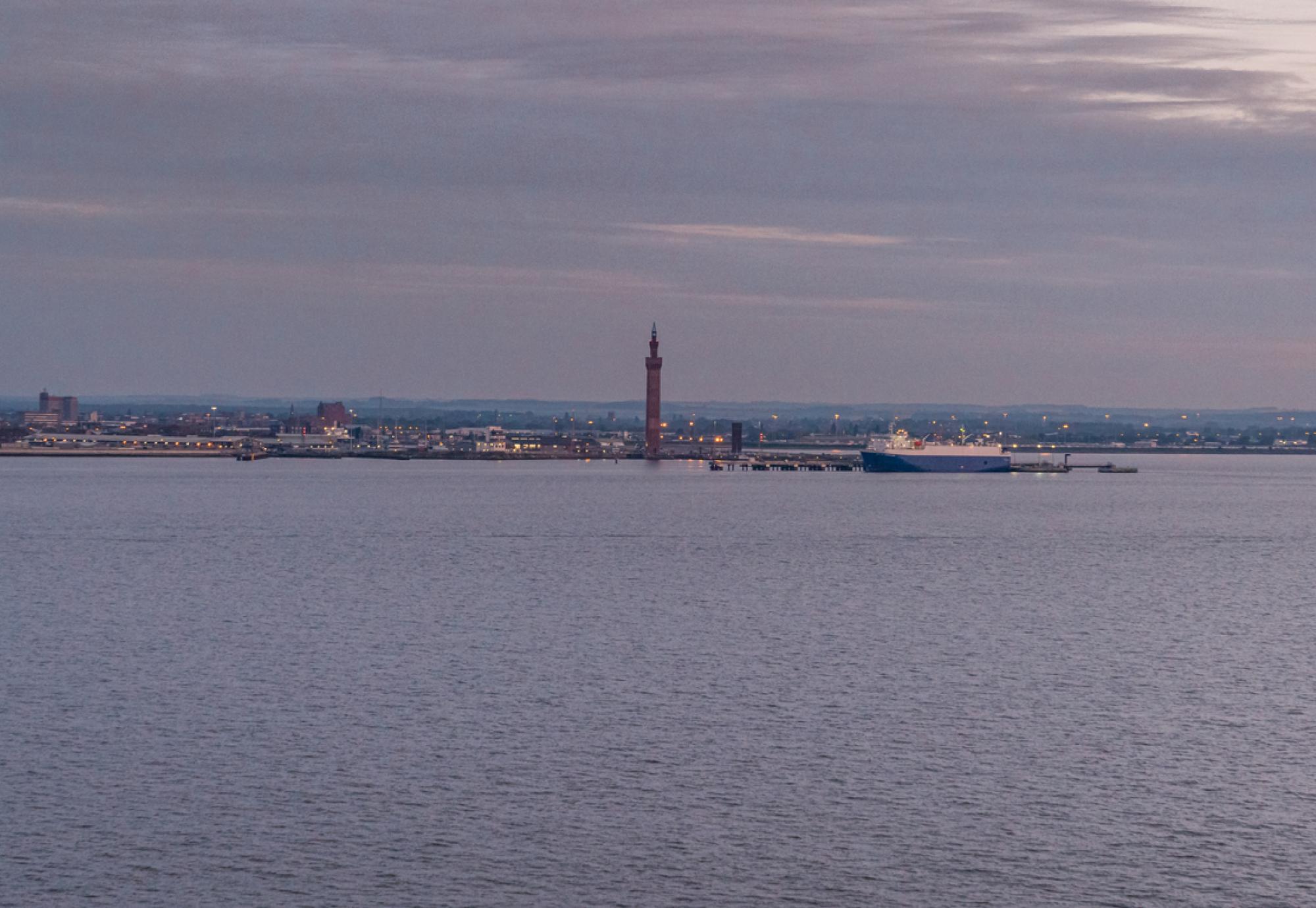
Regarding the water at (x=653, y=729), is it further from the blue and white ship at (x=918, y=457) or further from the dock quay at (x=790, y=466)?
the dock quay at (x=790, y=466)

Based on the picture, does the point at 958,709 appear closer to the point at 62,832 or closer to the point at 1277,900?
the point at 1277,900

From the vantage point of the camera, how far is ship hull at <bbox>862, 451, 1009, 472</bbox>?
164750 mm

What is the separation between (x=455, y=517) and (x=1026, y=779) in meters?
65.1

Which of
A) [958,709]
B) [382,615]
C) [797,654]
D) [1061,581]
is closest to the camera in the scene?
[958,709]

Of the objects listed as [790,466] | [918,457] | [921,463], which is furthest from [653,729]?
[790,466]

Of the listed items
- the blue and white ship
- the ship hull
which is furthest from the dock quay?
the ship hull

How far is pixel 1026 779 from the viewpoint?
976 inches

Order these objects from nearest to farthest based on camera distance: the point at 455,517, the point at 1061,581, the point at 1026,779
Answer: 1. the point at 1026,779
2. the point at 1061,581
3. the point at 455,517

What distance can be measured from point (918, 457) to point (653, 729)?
459 ft

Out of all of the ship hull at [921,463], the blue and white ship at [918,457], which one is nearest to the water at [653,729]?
the ship hull at [921,463]

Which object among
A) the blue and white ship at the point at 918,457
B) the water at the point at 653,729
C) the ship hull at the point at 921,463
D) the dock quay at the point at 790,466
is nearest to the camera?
the water at the point at 653,729

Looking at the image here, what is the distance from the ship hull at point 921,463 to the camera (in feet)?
541

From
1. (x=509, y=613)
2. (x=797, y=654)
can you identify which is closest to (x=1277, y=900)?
(x=797, y=654)

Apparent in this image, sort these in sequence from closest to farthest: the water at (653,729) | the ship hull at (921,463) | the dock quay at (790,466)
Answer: the water at (653,729) → the ship hull at (921,463) → the dock quay at (790,466)
